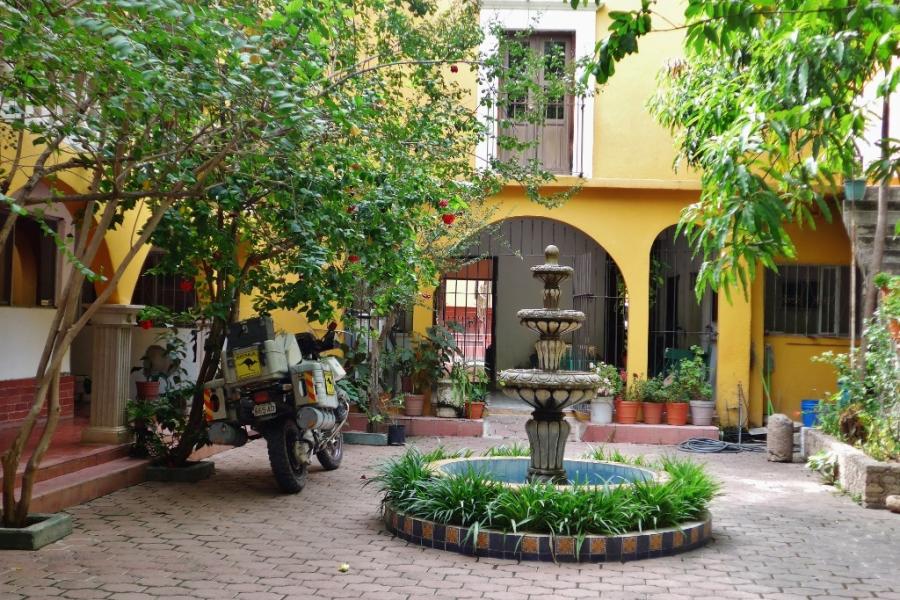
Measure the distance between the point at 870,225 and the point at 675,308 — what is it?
13.5ft

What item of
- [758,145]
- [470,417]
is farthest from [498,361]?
[758,145]

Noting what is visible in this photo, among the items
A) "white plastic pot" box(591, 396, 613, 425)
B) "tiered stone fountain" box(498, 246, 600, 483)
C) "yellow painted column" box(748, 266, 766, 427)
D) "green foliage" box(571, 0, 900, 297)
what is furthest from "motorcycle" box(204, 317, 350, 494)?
"yellow painted column" box(748, 266, 766, 427)

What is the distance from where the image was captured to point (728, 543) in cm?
643

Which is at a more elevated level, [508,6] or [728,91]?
[508,6]

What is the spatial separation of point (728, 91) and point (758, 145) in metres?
2.16

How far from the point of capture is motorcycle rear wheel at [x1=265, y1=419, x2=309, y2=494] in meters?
7.67

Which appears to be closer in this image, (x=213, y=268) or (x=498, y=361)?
(x=213, y=268)

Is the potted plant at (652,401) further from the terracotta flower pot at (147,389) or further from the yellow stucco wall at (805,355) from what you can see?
the terracotta flower pot at (147,389)

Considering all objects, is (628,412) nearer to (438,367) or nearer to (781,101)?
(438,367)

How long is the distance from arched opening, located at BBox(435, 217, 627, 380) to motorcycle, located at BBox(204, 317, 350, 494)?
7176mm

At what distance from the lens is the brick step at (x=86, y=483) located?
6.78 meters

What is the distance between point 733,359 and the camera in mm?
12766

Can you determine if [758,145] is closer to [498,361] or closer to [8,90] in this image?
[8,90]

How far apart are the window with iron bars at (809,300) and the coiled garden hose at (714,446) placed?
2482 mm
